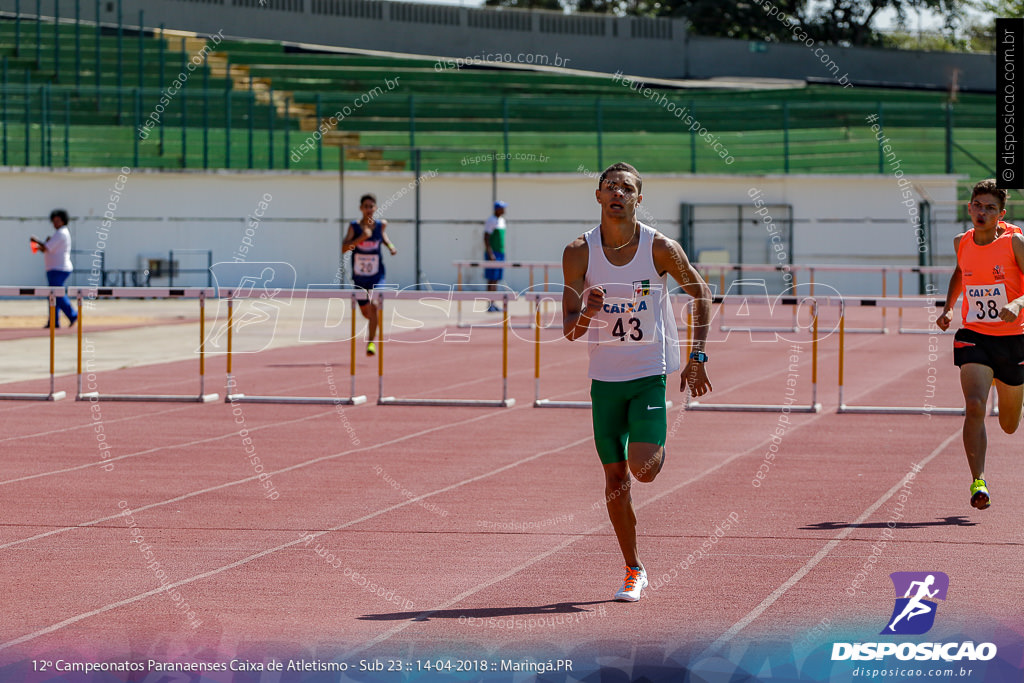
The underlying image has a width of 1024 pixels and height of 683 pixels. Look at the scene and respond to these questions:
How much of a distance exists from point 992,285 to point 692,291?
114 inches

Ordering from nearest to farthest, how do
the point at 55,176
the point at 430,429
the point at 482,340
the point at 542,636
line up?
the point at 542,636
the point at 430,429
the point at 482,340
the point at 55,176

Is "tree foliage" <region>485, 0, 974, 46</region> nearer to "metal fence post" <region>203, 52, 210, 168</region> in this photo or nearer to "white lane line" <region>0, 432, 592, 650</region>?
"metal fence post" <region>203, 52, 210, 168</region>

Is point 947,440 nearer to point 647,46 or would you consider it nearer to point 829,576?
point 829,576

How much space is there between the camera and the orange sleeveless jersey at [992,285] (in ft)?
29.1

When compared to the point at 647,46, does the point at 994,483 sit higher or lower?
lower

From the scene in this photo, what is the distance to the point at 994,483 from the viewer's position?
32.4 ft

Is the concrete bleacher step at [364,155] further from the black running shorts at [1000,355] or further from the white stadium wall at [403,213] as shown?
the black running shorts at [1000,355]

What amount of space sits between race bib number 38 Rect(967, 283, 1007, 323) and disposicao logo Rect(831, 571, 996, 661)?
2.36 metres

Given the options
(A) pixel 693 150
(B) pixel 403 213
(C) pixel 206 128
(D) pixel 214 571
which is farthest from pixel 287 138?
(D) pixel 214 571

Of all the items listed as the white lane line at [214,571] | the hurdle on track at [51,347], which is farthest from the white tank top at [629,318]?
the hurdle on track at [51,347]

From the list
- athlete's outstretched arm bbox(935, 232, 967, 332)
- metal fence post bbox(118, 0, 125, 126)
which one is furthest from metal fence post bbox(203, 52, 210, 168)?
athlete's outstretched arm bbox(935, 232, 967, 332)

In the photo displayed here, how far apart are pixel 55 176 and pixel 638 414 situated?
31944mm

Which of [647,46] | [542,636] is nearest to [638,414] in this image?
[542,636]

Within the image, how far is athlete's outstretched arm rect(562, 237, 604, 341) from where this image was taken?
653cm
